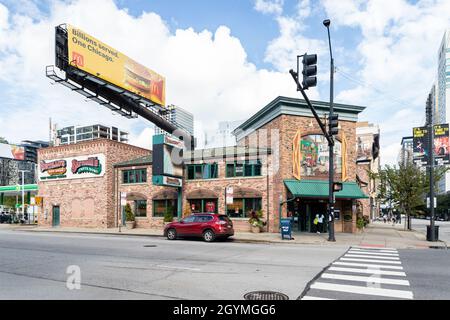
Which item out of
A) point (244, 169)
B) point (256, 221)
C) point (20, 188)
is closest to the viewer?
point (256, 221)

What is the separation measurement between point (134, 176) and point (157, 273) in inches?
890

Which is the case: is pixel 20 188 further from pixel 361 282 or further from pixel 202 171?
pixel 361 282

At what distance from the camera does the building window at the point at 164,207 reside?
2853cm

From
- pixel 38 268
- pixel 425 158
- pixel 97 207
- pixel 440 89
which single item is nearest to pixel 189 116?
pixel 97 207

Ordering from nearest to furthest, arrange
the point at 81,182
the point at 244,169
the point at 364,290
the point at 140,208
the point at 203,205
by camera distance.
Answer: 1. the point at 364,290
2. the point at 244,169
3. the point at 203,205
4. the point at 140,208
5. the point at 81,182

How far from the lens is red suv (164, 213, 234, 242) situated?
18.9m

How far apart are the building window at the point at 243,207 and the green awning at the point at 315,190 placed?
116 inches

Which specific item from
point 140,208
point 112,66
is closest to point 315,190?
point 140,208

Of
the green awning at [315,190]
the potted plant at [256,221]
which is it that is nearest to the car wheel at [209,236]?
the potted plant at [256,221]

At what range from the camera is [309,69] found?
11656mm

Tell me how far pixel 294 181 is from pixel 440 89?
7246 inches

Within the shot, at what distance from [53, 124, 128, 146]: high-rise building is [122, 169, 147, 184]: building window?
120m

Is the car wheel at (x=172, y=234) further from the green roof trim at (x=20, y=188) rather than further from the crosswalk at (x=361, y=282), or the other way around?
the green roof trim at (x=20, y=188)
